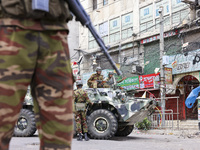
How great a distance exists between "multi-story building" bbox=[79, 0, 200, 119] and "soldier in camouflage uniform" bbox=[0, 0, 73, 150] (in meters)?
14.7

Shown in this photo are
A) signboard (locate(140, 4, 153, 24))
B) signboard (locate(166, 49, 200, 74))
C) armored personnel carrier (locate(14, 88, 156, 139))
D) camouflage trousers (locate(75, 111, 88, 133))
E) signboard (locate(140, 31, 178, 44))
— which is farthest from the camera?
signboard (locate(140, 4, 153, 24))

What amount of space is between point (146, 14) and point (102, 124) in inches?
522

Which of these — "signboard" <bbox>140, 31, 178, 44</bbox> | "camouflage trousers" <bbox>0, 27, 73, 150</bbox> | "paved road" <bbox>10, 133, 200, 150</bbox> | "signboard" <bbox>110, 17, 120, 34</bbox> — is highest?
"signboard" <bbox>110, 17, 120, 34</bbox>

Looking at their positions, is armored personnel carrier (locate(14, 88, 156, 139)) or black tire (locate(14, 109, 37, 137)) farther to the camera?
black tire (locate(14, 109, 37, 137))

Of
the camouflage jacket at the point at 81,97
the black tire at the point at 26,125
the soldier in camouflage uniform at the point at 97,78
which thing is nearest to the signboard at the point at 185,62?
the soldier in camouflage uniform at the point at 97,78

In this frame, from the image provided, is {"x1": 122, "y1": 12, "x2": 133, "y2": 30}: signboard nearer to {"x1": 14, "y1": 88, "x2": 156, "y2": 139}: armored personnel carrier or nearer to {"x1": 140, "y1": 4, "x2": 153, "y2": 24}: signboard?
{"x1": 140, "y1": 4, "x2": 153, "y2": 24}: signboard

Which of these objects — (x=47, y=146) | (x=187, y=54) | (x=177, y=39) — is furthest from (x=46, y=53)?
(x=177, y=39)

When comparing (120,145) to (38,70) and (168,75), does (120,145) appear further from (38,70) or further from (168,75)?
(168,75)

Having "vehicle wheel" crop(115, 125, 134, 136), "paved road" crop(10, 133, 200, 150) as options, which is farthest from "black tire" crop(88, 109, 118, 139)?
"vehicle wheel" crop(115, 125, 134, 136)

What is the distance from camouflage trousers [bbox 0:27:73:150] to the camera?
1720mm

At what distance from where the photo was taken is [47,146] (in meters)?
1.83

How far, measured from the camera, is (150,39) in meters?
20.5

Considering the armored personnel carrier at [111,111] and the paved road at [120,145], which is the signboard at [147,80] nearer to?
the armored personnel carrier at [111,111]

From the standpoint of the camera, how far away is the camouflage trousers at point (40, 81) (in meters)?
1.72
